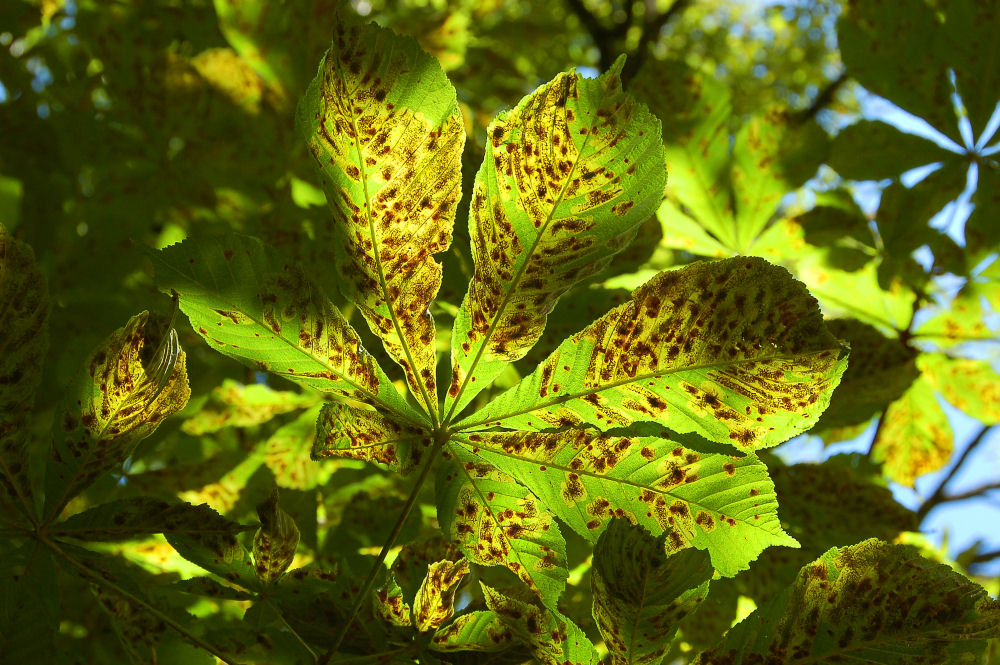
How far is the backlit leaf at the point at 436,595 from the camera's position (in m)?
0.77

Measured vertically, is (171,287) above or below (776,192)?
below

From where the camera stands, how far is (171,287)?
28.3 inches

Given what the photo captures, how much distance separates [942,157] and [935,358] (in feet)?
1.48

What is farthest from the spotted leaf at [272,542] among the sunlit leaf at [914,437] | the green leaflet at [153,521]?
the sunlit leaf at [914,437]

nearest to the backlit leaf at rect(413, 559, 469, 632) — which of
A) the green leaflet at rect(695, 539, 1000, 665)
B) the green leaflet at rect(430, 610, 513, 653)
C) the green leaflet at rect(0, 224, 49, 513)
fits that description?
the green leaflet at rect(430, 610, 513, 653)

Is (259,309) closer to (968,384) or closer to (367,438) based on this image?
(367,438)

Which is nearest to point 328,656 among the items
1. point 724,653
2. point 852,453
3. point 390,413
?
point 390,413

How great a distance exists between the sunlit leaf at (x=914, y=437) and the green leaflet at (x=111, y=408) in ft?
5.11

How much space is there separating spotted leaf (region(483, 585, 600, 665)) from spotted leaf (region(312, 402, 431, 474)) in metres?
0.16

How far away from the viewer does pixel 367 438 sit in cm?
77

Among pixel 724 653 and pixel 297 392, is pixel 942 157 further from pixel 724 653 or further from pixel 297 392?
pixel 297 392

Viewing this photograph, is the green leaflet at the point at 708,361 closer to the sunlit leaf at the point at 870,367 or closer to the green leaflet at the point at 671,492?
the green leaflet at the point at 671,492

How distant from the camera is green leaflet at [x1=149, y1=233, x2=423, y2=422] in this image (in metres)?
0.73

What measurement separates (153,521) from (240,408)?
26.9 inches
